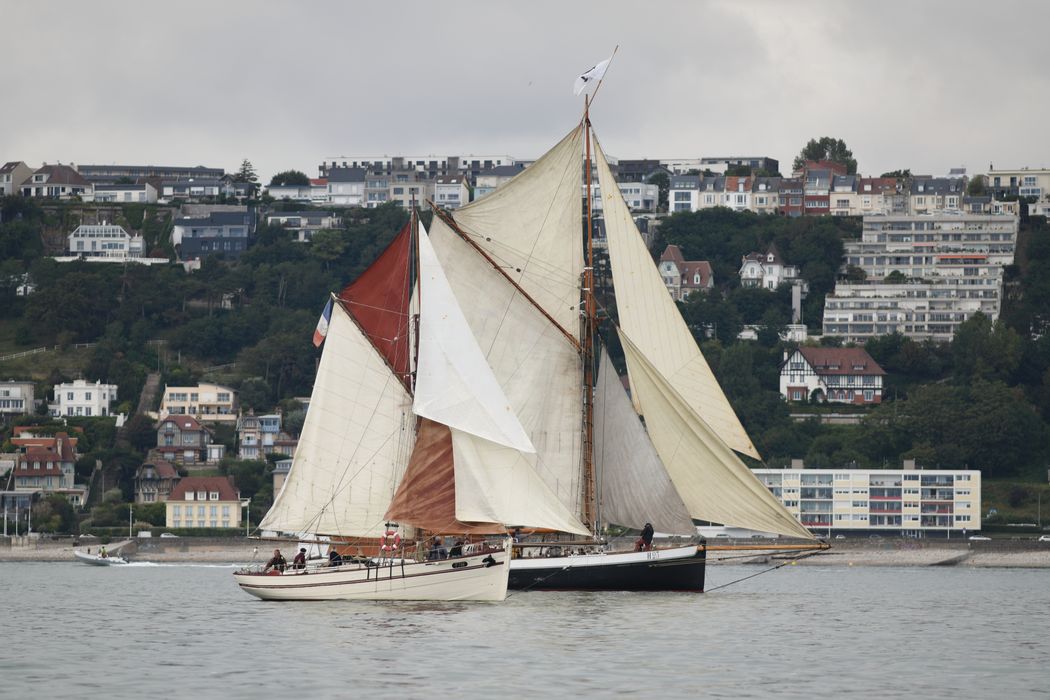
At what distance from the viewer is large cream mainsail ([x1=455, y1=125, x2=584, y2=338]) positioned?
57219 mm

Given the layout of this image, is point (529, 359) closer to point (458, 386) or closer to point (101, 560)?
point (458, 386)

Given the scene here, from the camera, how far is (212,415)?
515 ft

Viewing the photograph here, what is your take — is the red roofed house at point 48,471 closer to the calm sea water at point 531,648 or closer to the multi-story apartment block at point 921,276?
the multi-story apartment block at point 921,276

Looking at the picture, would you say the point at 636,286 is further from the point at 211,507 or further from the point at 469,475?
the point at 211,507

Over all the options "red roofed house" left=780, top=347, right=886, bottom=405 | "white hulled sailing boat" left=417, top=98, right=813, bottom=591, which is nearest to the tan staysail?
"white hulled sailing boat" left=417, top=98, right=813, bottom=591

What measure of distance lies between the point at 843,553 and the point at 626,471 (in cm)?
5534

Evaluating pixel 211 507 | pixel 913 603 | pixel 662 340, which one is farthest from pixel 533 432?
pixel 211 507

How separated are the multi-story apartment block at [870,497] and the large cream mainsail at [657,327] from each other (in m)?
76.1

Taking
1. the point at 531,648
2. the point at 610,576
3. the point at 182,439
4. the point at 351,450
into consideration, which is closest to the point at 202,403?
the point at 182,439

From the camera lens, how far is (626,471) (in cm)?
5662

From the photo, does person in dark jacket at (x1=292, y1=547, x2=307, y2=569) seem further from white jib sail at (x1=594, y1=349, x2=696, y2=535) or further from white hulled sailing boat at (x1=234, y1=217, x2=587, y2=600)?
white jib sail at (x1=594, y1=349, x2=696, y2=535)

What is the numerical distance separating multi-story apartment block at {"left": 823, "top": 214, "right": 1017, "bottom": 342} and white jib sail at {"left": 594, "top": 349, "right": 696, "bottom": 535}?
120m

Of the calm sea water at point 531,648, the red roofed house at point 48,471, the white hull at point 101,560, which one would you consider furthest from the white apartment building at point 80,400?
the calm sea water at point 531,648

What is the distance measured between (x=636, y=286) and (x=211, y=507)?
259 feet
